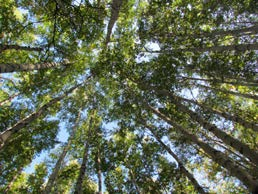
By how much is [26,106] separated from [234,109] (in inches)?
560

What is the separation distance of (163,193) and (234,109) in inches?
266

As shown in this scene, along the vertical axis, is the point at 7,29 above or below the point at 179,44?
below

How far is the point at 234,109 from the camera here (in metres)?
13.0

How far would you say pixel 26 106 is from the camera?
15156 millimetres

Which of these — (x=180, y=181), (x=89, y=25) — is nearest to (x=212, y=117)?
(x=180, y=181)

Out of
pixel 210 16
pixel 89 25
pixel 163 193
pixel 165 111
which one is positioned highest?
pixel 210 16

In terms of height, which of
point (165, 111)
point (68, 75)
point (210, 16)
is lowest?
point (165, 111)

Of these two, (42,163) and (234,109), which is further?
(42,163)

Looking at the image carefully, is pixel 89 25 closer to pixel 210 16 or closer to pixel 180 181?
pixel 210 16

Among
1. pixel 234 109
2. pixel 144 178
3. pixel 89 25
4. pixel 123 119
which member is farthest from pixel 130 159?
pixel 89 25

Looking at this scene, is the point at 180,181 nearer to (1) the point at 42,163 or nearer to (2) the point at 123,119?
(2) the point at 123,119

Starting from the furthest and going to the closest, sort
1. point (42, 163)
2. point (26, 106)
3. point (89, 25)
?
point (42, 163)
point (26, 106)
point (89, 25)

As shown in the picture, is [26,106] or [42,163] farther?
[42,163]

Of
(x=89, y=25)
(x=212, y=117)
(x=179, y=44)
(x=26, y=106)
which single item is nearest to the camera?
(x=89, y=25)
